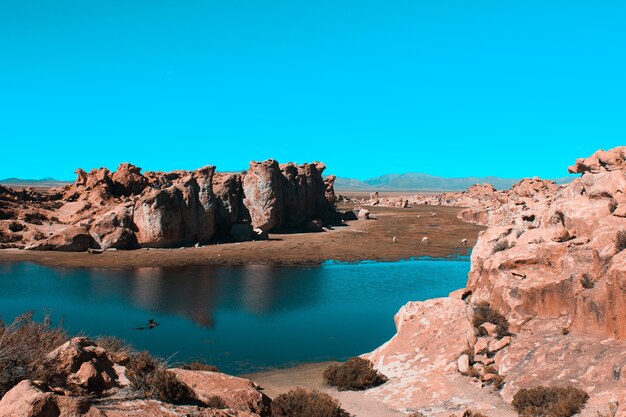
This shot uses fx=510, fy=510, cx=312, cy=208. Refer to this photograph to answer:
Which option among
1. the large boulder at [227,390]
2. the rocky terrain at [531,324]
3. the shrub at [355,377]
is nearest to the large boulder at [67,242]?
the rocky terrain at [531,324]

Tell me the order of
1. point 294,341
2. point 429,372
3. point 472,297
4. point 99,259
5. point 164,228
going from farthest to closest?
point 164,228, point 99,259, point 294,341, point 472,297, point 429,372

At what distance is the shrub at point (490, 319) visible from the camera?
16.4 m

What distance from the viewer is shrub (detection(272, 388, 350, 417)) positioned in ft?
40.3

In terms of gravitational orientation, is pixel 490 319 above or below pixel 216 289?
above

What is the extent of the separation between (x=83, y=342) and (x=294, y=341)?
529 inches

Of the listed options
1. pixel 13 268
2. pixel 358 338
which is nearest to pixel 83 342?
pixel 358 338

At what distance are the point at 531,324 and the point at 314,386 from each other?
287 inches

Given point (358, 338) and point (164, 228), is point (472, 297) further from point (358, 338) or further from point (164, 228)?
point (164, 228)

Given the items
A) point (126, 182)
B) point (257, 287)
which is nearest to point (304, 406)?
point (257, 287)

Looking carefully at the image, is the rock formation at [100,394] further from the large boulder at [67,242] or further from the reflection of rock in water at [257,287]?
the large boulder at [67,242]

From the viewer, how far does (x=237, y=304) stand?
98.2 feet

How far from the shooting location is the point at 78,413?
7477mm

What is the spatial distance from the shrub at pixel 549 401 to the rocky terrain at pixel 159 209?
4071 centimetres

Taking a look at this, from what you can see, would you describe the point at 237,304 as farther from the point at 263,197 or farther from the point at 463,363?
the point at 263,197
